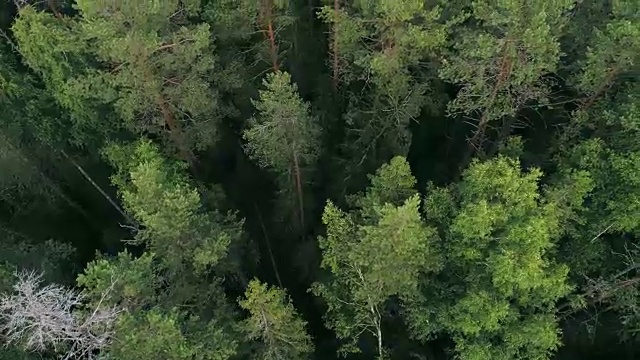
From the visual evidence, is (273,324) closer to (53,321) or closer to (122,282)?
(122,282)

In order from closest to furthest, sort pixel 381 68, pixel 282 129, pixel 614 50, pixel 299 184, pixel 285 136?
pixel 614 50
pixel 282 129
pixel 285 136
pixel 381 68
pixel 299 184

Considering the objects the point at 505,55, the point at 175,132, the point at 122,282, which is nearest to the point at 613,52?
the point at 505,55

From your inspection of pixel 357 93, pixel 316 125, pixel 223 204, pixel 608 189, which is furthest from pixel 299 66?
pixel 608 189

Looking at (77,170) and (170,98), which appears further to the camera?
(77,170)

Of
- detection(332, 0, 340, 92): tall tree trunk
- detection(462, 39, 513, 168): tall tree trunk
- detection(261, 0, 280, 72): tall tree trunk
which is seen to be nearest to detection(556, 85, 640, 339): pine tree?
detection(462, 39, 513, 168): tall tree trunk

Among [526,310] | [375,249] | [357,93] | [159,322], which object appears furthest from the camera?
[357,93]

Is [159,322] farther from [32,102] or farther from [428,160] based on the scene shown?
[428,160]

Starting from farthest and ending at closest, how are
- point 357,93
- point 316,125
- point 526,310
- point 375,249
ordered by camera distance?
point 357,93
point 316,125
point 526,310
point 375,249
